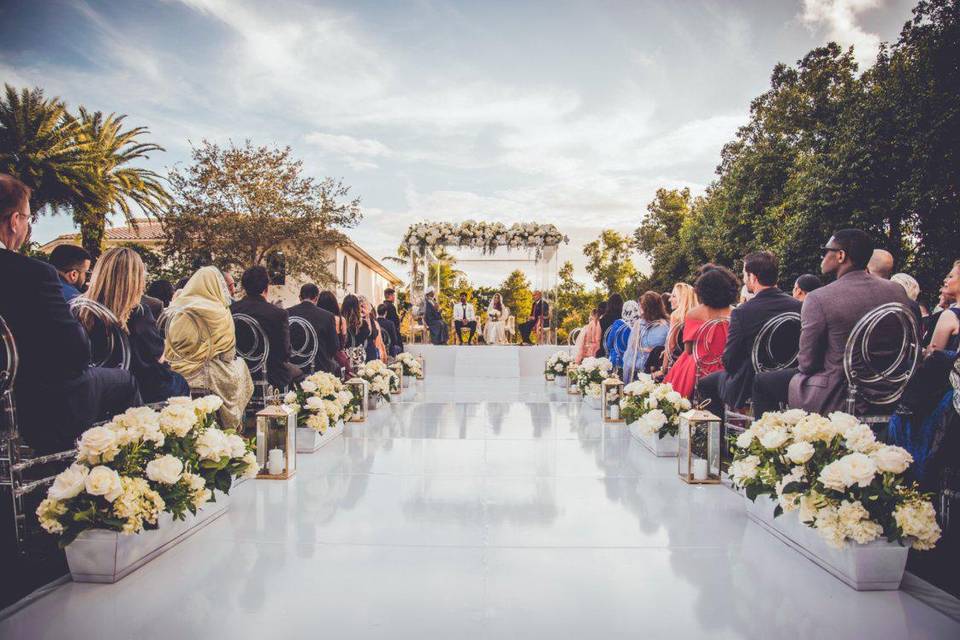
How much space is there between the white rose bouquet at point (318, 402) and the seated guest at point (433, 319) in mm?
10918

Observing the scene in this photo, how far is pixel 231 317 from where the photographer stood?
475 centimetres

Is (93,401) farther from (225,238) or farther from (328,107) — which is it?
(225,238)

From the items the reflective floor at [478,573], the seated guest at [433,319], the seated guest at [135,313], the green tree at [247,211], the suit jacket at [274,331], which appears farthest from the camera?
the green tree at [247,211]

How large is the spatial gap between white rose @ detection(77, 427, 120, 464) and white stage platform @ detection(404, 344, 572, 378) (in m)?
12.0

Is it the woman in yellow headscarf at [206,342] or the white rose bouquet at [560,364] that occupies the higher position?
the woman in yellow headscarf at [206,342]

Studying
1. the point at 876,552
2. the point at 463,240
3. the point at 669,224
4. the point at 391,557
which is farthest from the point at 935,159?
the point at 669,224

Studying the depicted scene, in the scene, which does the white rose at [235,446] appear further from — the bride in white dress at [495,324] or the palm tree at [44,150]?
the palm tree at [44,150]

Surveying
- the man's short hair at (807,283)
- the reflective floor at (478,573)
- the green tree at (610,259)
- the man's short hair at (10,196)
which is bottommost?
the reflective floor at (478,573)

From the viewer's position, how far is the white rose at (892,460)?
2.37 metres

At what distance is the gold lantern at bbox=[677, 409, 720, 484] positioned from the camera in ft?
13.1

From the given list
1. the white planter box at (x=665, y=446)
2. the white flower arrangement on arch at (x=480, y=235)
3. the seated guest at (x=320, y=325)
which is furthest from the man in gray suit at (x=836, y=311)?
the white flower arrangement on arch at (x=480, y=235)

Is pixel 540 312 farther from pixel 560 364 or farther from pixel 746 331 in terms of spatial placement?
pixel 746 331

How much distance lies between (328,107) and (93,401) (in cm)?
1488

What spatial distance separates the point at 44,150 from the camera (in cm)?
2083
